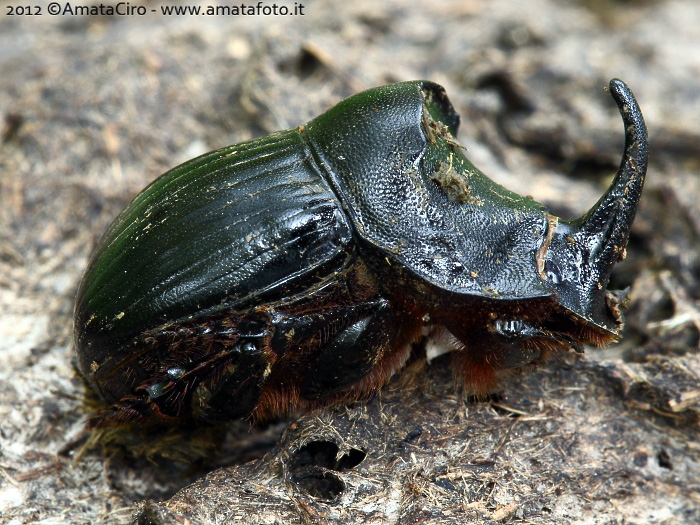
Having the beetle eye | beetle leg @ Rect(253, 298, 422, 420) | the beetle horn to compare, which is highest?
the beetle horn

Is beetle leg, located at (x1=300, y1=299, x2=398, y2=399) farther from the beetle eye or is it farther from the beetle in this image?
the beetle eye

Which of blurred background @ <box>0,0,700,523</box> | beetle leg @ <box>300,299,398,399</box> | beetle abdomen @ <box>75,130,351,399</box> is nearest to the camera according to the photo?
beetle abdomen @ <box>75,130,351,399</box>

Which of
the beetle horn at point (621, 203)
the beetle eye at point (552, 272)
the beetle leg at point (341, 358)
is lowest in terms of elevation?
the beetle leg at point (341, 358)

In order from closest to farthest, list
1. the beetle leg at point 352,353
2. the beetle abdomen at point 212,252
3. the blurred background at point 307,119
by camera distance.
A: the beetle abdomen at point 212,252 < the beetle leg at point 352,353 < the blurred background at point 307,119

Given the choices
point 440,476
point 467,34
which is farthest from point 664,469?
point 467,34

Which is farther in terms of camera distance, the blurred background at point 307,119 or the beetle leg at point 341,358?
the blurred background at point 307,119

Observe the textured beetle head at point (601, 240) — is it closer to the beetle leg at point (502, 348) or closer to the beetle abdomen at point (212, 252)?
the beetle leg at point (502, 348)

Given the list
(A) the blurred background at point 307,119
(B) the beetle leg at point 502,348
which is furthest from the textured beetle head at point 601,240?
(A) the blurred background at point 307,119

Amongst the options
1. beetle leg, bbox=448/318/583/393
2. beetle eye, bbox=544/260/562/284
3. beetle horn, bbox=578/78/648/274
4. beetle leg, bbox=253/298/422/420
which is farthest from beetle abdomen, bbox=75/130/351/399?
beetle horn, bbox=578/78/648/274
